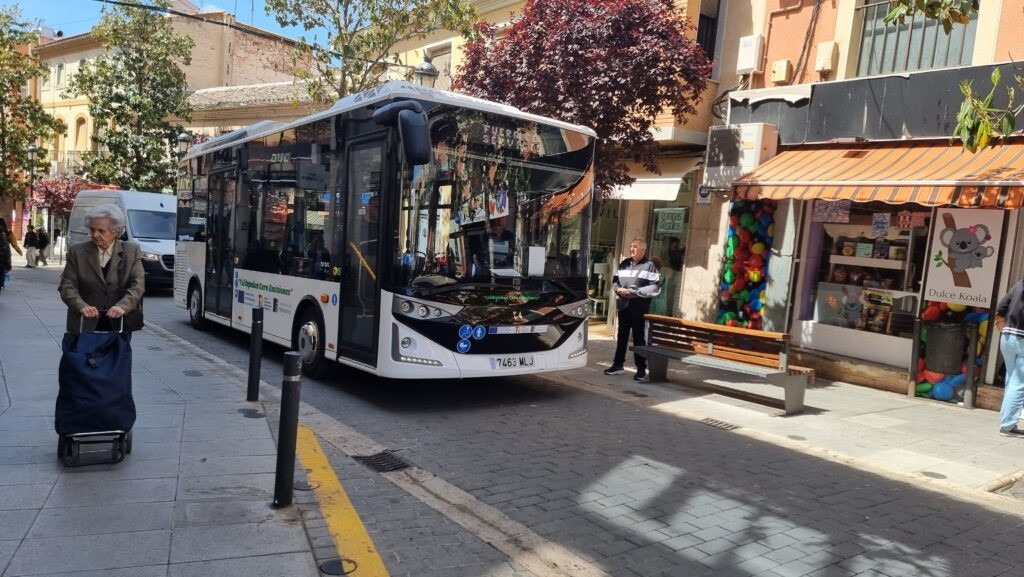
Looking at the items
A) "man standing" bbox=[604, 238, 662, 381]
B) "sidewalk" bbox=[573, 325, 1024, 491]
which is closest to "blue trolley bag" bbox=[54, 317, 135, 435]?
"sidewalk" bbox=[573, 325, 1024, 491]

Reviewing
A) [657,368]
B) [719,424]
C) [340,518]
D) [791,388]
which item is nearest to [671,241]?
[657,368]

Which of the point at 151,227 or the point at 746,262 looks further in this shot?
the point at 151,227

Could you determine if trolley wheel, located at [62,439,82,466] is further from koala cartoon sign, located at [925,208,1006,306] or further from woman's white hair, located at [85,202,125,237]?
koala cartoon sign, located at [925,208,1006,306]

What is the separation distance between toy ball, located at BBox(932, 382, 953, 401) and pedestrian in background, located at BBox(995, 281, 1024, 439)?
1.59m

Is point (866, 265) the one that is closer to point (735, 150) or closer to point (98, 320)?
point (735, 150)

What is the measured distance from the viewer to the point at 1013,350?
7.20 m

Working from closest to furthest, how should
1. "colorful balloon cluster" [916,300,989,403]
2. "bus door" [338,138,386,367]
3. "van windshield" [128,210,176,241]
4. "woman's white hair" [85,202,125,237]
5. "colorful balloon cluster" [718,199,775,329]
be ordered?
"woman's white hair" [85,202,125,237], "bus door" [338,138,386,367], "colorful balloon cluster" [916,300,989,403], "colorful balloon cluster" [718,199,775,329], "van windshield" [128,210,176,241]

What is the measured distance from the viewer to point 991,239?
28.5ft

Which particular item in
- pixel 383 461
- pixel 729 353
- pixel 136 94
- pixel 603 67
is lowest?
pixel 383 461

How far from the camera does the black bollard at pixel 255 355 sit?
6.95m

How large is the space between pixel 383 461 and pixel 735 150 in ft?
25.5

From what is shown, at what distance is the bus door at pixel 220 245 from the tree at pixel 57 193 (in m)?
23.6

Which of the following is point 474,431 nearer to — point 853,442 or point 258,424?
point 258,424

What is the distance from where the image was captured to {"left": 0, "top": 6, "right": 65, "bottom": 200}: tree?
22.3m
